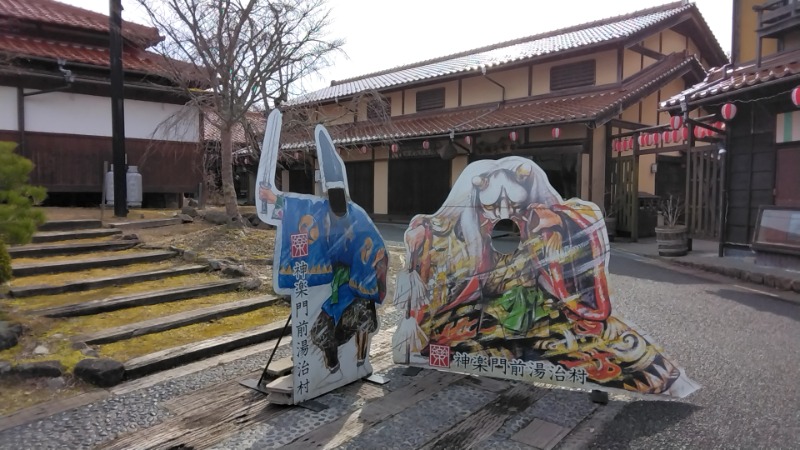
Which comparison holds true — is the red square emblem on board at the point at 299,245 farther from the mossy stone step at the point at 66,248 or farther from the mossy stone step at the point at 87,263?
the mossy stone step at the point at 66,248

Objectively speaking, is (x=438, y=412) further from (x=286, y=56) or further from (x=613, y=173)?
Result: (x=613, y=173)

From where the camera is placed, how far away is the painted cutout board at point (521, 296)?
3883mm

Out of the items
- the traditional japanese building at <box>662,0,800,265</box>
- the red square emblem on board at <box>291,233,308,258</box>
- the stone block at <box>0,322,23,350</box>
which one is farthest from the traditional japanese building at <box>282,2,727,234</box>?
the red square emblem on board at <box>291,233,308,258</box>

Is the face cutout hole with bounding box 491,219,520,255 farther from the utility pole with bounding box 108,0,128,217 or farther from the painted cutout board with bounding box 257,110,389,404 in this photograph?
Answer: the utility pole with bounding box 108,0,128,217

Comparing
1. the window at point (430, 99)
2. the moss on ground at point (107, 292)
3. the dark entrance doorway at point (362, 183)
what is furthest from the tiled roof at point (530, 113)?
the moss on ground at point (107, 292)

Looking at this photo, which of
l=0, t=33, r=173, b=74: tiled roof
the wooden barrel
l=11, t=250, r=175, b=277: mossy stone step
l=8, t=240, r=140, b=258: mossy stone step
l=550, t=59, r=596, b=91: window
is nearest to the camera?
l=11, t=250, r=175, b=277: mossy stone step

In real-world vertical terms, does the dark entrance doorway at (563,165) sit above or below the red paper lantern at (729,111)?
below

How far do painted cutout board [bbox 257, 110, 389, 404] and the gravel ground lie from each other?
31 centimetres

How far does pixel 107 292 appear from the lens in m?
6.05

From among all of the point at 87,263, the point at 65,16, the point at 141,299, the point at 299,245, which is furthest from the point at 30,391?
the point at 65,16

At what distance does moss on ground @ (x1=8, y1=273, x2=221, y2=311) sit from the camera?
5.46 metres

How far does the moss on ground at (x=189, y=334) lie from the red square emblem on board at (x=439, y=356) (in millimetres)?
2273

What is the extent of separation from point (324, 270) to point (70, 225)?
6.54 metres

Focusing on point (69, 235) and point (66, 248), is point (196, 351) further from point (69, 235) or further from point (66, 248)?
point (69, 235)
